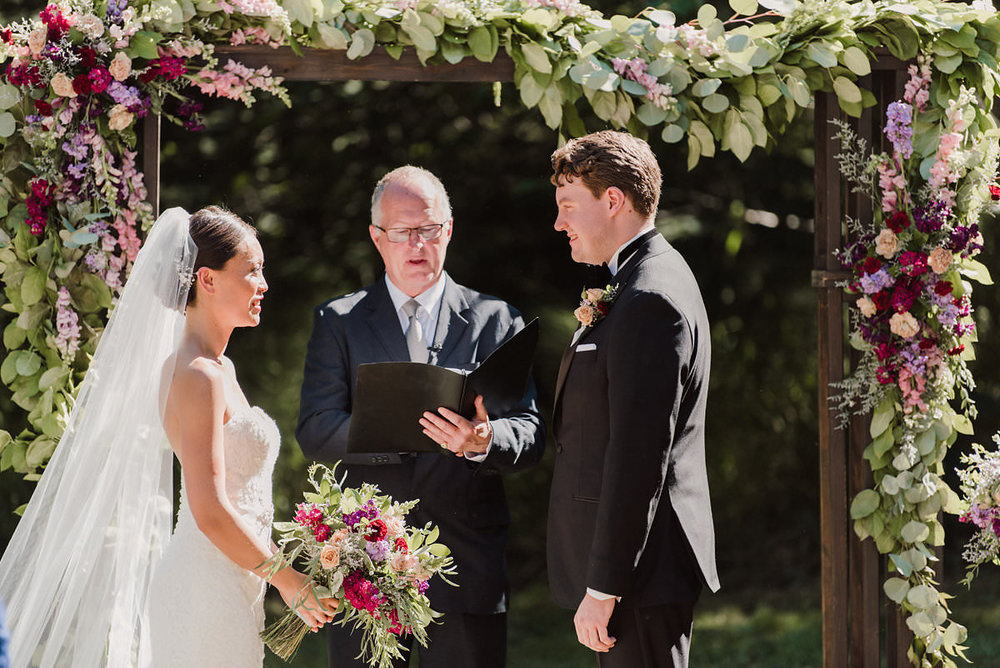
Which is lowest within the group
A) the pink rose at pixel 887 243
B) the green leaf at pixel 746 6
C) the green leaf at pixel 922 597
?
the green leaf at pixel 922 597

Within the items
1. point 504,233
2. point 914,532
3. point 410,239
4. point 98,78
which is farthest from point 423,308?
point 504,233

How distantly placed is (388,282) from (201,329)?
869 mm

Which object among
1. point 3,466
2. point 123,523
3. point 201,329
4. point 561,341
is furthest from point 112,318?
point 561,341

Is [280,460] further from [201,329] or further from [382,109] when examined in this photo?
[201,329]

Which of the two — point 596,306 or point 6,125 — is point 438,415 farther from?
point 6,125

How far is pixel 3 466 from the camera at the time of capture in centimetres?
380

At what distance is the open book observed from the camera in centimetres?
318

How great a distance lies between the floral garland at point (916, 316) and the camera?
13.1 feet

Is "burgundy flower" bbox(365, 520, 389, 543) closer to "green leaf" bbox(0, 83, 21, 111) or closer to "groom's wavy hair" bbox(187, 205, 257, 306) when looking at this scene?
"groom's wavy hair" bbox(187, 205, 257, 306)

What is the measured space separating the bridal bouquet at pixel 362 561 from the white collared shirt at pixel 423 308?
85 centimetres

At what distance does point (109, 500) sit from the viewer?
10.1ft

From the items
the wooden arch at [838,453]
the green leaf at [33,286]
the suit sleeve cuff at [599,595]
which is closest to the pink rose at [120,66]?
the green leaf at [33,286]

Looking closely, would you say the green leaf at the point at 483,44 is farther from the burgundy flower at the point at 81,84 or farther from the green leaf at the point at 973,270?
the green leaf at the point at 973,270

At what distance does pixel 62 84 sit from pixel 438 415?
1.61m
